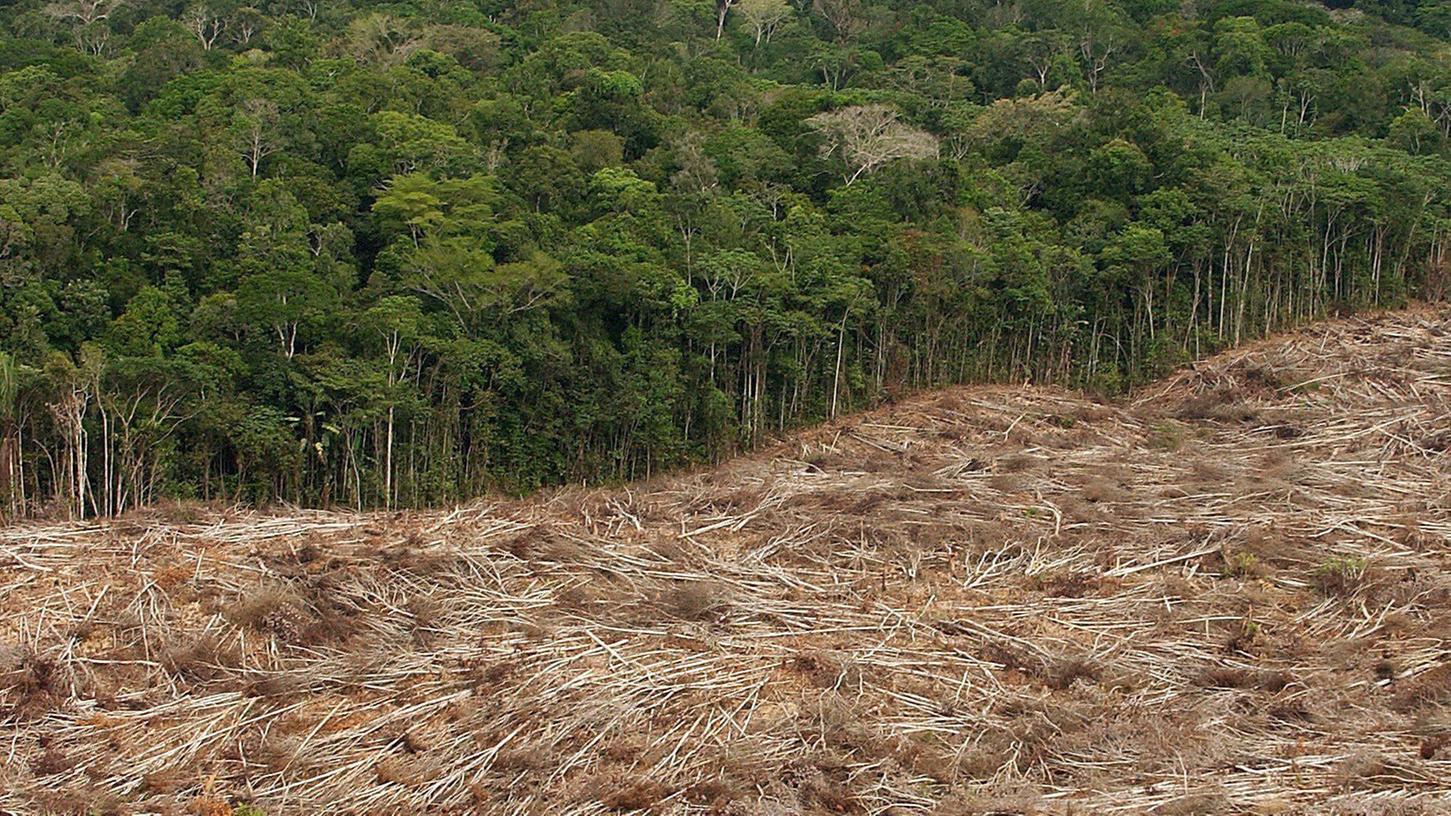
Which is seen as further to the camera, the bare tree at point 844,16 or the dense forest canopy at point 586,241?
the bare tree at point 844,16

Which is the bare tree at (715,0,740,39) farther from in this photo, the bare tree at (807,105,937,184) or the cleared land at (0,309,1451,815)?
the cleared land at (0,309,1451,815)

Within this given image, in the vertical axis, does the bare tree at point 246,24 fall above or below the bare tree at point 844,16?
below

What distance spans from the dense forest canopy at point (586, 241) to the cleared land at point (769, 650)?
3.29m

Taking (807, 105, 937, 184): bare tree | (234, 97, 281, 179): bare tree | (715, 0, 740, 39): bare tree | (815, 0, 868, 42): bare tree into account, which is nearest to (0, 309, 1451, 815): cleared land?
(234, 97, 281, 179): bare tree

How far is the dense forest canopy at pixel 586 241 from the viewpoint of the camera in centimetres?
1492

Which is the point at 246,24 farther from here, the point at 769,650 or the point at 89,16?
the point at 769,650

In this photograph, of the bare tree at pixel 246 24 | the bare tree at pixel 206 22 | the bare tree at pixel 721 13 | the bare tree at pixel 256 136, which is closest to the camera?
the bare tree at pixel 256 136

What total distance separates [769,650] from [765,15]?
91.6 ft

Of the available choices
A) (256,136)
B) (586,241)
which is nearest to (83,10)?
(256,136)

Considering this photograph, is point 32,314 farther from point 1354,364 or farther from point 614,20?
point 614,20

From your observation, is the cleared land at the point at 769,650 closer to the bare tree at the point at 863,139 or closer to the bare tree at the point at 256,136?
the bare tree at the point at 256,136

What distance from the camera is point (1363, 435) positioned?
14.5 meters

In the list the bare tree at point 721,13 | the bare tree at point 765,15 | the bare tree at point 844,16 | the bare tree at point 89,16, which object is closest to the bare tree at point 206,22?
the bare tree at point 89,16

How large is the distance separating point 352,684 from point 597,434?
8201mm
